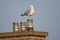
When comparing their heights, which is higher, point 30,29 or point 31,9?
point 31,9

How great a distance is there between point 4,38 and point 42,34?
21.6 inches

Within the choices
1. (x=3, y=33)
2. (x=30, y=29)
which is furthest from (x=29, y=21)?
(x=3, y=33)

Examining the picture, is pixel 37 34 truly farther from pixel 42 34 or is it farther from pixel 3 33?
pixel 3 33

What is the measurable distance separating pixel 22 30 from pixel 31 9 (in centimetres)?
35

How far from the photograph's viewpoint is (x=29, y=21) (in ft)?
13.6

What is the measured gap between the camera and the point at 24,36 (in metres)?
4.06

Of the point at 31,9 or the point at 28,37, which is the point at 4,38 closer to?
the point at 28,37

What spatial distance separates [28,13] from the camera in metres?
4.20

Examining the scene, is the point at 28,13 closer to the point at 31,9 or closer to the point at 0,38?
the point at 31,9

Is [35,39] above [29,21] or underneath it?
underneath

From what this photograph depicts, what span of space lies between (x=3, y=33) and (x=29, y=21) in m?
0.42

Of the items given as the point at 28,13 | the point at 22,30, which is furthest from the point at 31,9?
the point at 22,30

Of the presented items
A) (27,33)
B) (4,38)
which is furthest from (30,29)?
(4,38)

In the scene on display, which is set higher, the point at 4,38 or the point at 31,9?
the point at 31,9
